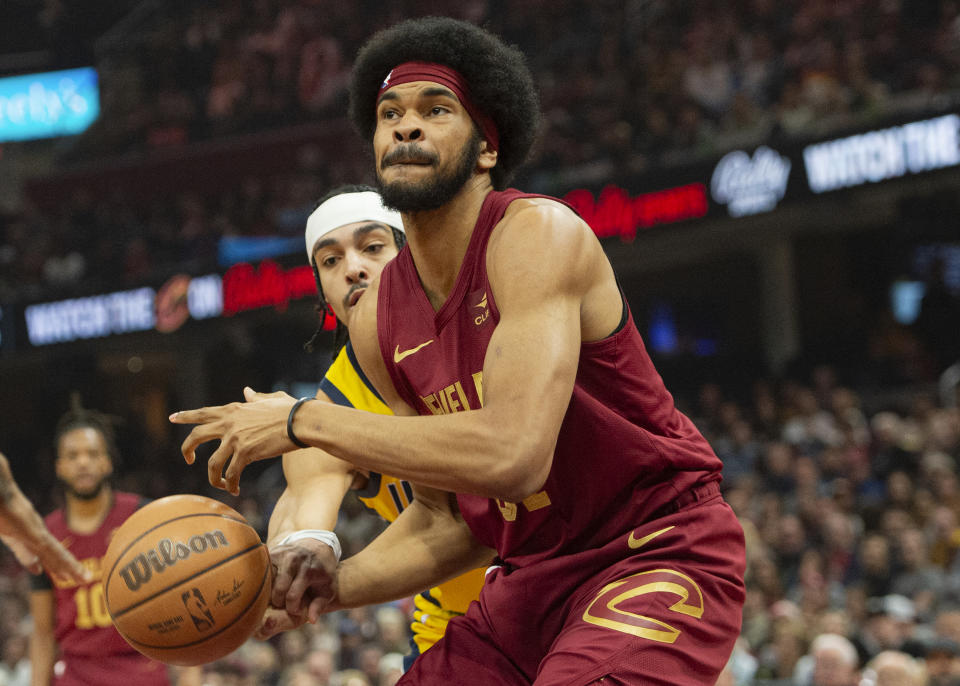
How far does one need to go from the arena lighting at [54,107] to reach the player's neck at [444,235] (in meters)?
21.3

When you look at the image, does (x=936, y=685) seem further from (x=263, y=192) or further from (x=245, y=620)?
(x=263, y=192)

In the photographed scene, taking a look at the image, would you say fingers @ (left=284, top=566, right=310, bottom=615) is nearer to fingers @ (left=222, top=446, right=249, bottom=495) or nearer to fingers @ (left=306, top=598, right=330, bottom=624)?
fingers @ (left=306, top=598, right=330, bottom=624)

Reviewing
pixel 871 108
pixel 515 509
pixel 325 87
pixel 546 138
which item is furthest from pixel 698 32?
pixel 515 509

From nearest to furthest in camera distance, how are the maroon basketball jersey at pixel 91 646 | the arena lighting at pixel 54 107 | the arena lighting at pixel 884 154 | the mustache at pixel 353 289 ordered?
1. the mustache at pixel 353 289
2. the maroon basketball jersey at pixel 91 646
3. the arena lighting at pixel 884 154
4. the arena lighting at pixel 54 107

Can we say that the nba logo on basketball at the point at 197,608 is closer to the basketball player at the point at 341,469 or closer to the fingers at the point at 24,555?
the basketball player at the point at 341,469

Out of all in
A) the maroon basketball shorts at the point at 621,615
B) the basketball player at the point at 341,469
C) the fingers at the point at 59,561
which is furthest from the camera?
the fingers at the point at 59,561

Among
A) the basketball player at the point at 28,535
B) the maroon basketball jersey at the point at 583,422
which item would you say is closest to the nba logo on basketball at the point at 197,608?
the maroon basketball jersey at the point at 583,422

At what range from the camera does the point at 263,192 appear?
1950 cm

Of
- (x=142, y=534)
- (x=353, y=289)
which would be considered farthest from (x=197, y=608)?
(x=353, y=289)

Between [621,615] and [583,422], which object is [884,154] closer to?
[583,422]

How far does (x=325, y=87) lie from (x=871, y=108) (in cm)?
1031

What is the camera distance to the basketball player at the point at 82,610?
224 inches

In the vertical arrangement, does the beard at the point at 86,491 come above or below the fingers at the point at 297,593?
below

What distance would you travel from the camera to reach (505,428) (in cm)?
254
